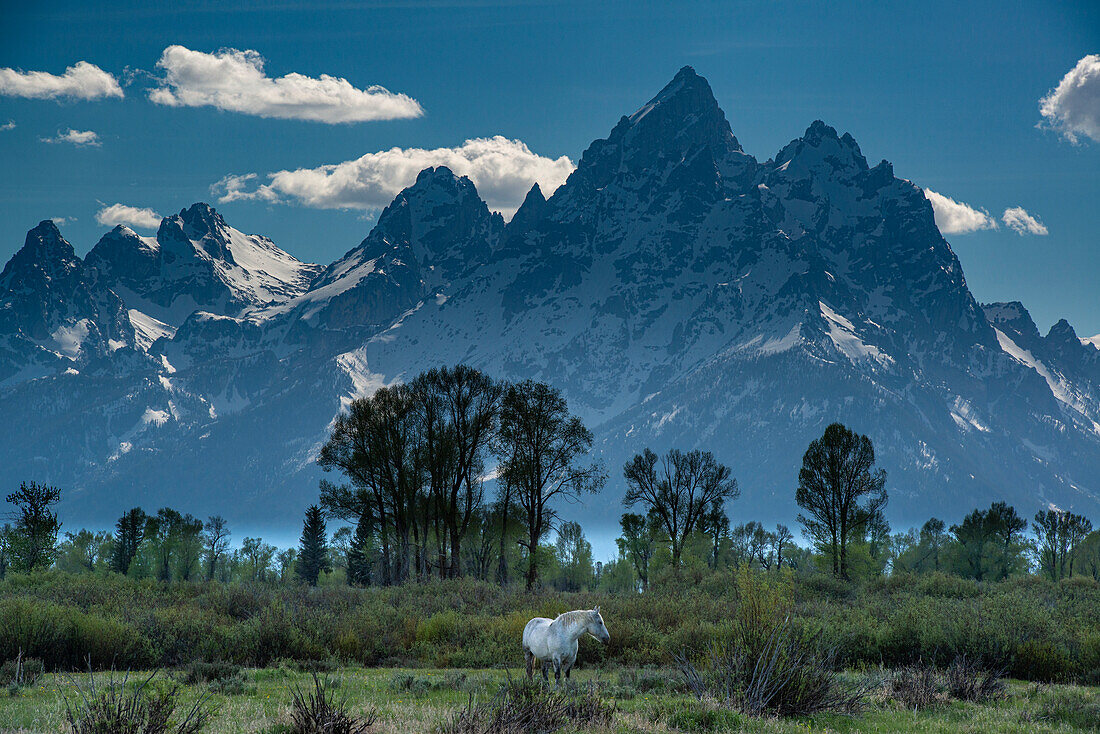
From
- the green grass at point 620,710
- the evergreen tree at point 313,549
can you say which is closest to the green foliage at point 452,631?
the green grass at point 620,710

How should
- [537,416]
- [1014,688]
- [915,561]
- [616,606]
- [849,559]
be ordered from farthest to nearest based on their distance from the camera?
[915,561] < [849,559] < [537,416] < [616,606] < [1014,688]

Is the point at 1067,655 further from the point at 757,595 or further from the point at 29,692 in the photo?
the point at 29,692

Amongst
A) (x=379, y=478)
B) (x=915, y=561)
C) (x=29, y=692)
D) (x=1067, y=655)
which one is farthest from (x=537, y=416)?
(x=915, y=561)

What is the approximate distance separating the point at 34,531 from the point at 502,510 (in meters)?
35.3

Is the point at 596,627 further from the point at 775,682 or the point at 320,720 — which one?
the point at 320,720

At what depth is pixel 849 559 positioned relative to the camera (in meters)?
70.3

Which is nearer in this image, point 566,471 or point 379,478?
point 566,471

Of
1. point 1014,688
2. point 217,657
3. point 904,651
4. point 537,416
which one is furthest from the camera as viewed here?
point 537,416

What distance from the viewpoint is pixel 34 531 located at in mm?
61844

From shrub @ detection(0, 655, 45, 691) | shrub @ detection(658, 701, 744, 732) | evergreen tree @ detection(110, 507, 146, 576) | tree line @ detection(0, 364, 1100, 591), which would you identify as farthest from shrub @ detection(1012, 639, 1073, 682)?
evergreen tree @ detection(110, 507, 146, 576)

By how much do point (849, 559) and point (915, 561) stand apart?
3460cm

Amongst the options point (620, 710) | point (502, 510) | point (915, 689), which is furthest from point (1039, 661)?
point (502, 510)

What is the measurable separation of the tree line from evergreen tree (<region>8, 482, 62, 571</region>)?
0.14 metres

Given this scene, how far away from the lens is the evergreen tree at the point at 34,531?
6091cm
